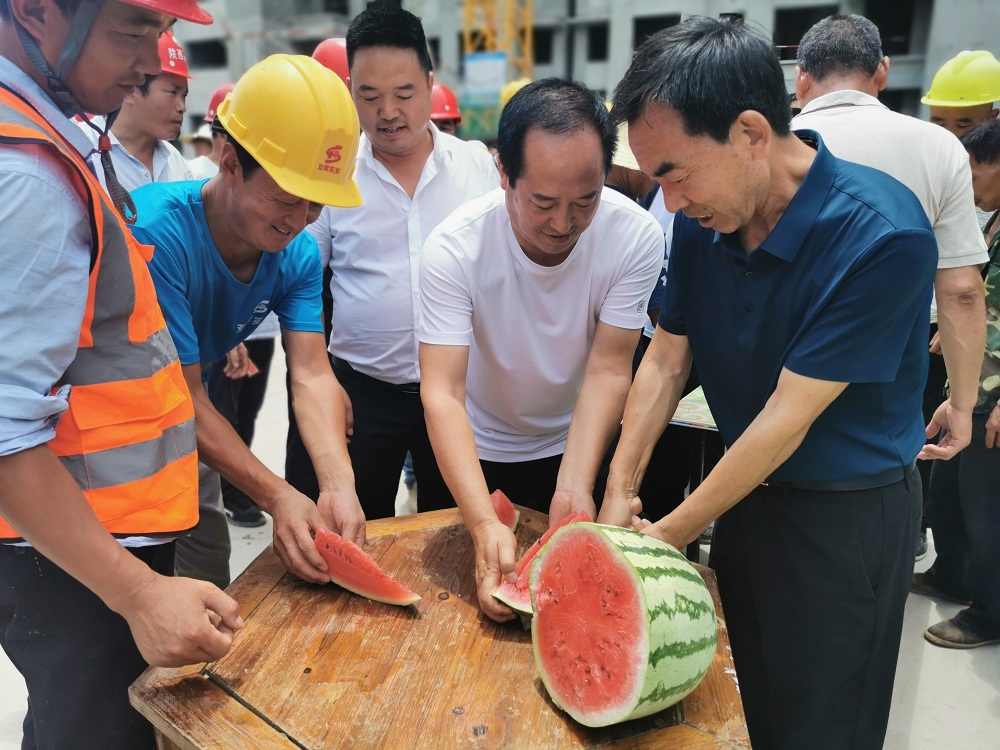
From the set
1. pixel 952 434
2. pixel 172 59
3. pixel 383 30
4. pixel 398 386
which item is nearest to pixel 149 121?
pixel 172 59

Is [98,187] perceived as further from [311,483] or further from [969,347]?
[969,347]

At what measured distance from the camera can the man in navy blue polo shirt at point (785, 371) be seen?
1.48m

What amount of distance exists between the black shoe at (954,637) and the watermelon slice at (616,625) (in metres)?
2.52

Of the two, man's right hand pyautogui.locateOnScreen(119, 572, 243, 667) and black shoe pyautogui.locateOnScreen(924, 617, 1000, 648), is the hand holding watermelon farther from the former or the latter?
black shoe pyautogui.locateOnScreen(924, 617, 1000, 648)

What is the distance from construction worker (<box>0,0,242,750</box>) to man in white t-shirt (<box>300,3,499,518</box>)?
1.39 metres

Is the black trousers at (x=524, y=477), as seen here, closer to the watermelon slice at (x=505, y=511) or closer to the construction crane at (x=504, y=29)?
the watermelon slice at (x=505, y=511)

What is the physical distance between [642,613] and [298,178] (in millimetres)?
1357

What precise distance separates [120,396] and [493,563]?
3.07 ft

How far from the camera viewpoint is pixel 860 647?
1801 mm

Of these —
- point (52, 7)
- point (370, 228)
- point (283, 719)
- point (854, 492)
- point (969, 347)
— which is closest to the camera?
point (52, 7)

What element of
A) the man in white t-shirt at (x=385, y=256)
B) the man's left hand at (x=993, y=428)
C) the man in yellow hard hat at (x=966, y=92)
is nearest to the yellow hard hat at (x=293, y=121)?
the man in white t-shirt at (x=385, y=256)

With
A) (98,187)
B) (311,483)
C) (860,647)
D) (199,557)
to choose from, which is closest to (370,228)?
(311,483)

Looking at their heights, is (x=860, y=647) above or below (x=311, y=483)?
above

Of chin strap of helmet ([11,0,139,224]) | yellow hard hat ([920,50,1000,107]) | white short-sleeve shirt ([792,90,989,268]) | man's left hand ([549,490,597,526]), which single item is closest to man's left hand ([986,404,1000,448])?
white short-sleeve shirt ([792,90,989,268])
